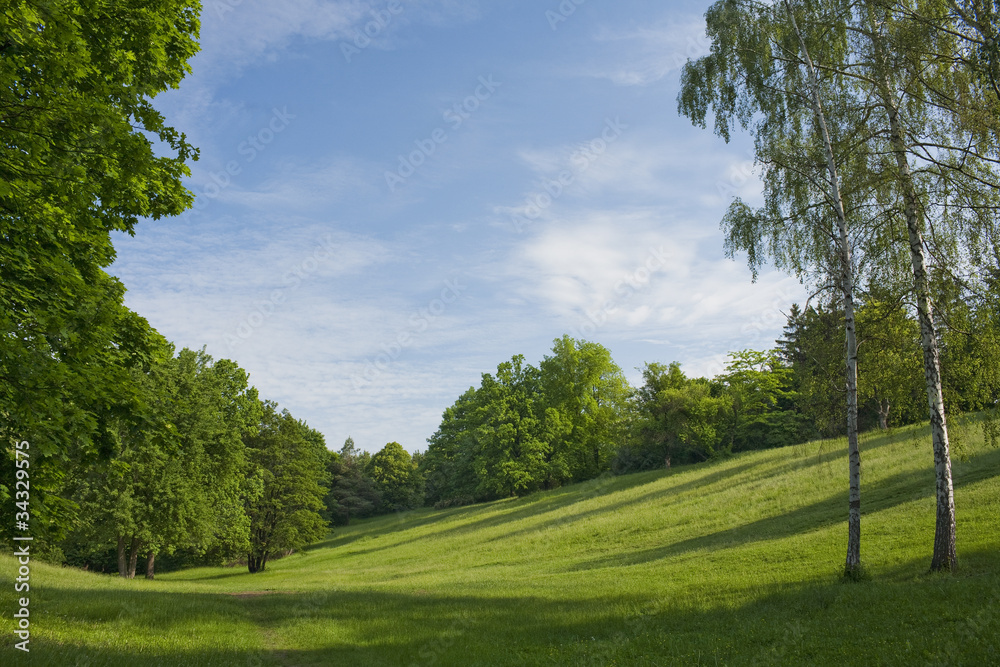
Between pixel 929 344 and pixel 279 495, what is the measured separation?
42.2 m

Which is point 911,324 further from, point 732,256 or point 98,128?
point 98,128

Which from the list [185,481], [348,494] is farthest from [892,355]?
[348,494]

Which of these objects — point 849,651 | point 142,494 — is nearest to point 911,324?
point 849,651

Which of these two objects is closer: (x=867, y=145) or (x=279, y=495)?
(x=867, y=145)

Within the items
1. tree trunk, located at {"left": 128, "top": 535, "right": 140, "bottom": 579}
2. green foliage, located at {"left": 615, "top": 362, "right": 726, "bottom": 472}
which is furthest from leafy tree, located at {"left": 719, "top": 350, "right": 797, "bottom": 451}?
tree trunk, located at {"left": 128, "top": 535, "right": 140, "bottom": 579}

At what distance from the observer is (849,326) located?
1570 centimetres

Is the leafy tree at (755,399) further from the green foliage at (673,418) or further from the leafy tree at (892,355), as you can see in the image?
the leafy tree at (892,355)

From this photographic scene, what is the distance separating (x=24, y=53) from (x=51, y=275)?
2.95 m

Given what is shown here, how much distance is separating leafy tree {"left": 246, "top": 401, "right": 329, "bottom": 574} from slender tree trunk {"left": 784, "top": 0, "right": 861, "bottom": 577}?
3783 cm

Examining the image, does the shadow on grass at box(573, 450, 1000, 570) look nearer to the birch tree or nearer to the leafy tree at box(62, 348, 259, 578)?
the birch tree

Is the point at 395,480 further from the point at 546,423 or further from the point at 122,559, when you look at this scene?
the point at 122,559

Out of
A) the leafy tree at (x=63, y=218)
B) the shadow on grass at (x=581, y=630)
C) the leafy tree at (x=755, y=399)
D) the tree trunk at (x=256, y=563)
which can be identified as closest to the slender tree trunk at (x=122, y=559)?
the tree trunk at (x=256, y=563)

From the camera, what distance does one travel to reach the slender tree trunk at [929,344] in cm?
1357

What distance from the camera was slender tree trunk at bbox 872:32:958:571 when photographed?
13.6 meters
